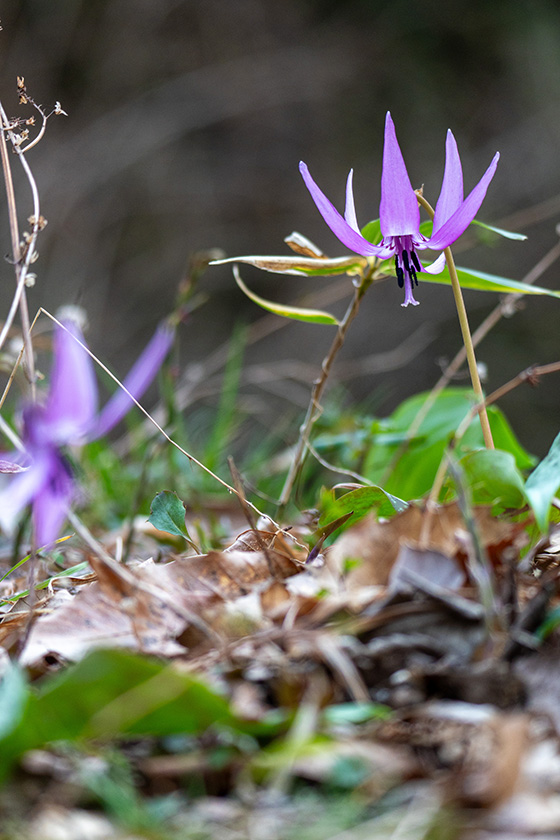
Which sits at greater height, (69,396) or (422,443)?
(69,396)

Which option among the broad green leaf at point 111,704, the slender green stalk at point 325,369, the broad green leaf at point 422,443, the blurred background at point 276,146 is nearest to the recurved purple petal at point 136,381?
the broad green leaf at point 111,704

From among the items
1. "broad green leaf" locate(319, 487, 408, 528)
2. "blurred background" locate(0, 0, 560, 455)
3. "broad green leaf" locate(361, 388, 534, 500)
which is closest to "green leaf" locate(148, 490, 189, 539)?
"broad green leaf" locate(319, 487, 408, 528)

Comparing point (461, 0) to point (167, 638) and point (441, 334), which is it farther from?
point (167, 638)

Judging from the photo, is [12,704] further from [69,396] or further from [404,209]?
[404,209]

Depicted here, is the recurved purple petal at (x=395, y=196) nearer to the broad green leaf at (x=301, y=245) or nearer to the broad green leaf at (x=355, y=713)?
the broad green leaf at (x=301, y=245)

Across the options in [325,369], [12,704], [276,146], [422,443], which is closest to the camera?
[12,704]

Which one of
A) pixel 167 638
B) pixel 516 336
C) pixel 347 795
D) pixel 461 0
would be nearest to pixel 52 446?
pixel 167 638

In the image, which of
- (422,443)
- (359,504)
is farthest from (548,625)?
(422,443)
